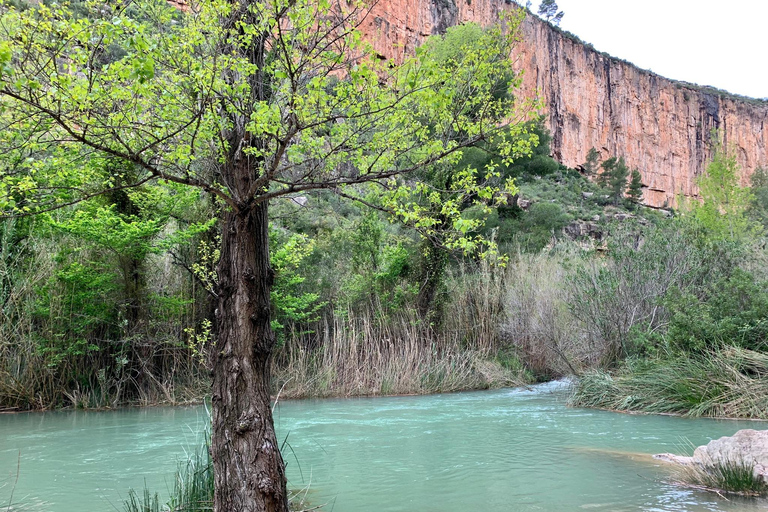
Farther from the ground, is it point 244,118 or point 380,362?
point 244,118

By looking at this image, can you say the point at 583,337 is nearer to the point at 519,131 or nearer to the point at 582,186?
the point at 519,131

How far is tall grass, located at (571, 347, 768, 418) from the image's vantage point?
7.45 meters

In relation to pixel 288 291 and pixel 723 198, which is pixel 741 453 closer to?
pixel 288 291

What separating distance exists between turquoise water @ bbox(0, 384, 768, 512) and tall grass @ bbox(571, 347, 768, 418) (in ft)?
1.40

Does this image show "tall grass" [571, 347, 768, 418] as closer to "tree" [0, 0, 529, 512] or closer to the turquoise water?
the turquoise water

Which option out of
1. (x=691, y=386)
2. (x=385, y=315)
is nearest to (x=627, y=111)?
(x=385, y=315)

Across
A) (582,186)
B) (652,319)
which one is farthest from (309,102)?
(582,186)

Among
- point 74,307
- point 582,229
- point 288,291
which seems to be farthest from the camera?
point 582,229

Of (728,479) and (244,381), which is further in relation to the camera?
(728,479)

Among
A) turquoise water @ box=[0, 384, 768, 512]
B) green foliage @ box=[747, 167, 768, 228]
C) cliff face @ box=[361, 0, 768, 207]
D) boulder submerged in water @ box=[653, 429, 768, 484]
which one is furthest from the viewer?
cliff face @ box=[361, 0, 768, 207]

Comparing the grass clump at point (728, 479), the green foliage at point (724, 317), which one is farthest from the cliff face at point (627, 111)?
the grass clump at point (728, 479)

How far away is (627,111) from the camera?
59.6m

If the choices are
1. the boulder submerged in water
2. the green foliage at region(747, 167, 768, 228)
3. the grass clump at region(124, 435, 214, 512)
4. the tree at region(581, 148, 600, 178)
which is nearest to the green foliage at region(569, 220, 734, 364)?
the boulder submerged in water

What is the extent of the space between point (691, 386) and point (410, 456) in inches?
177
